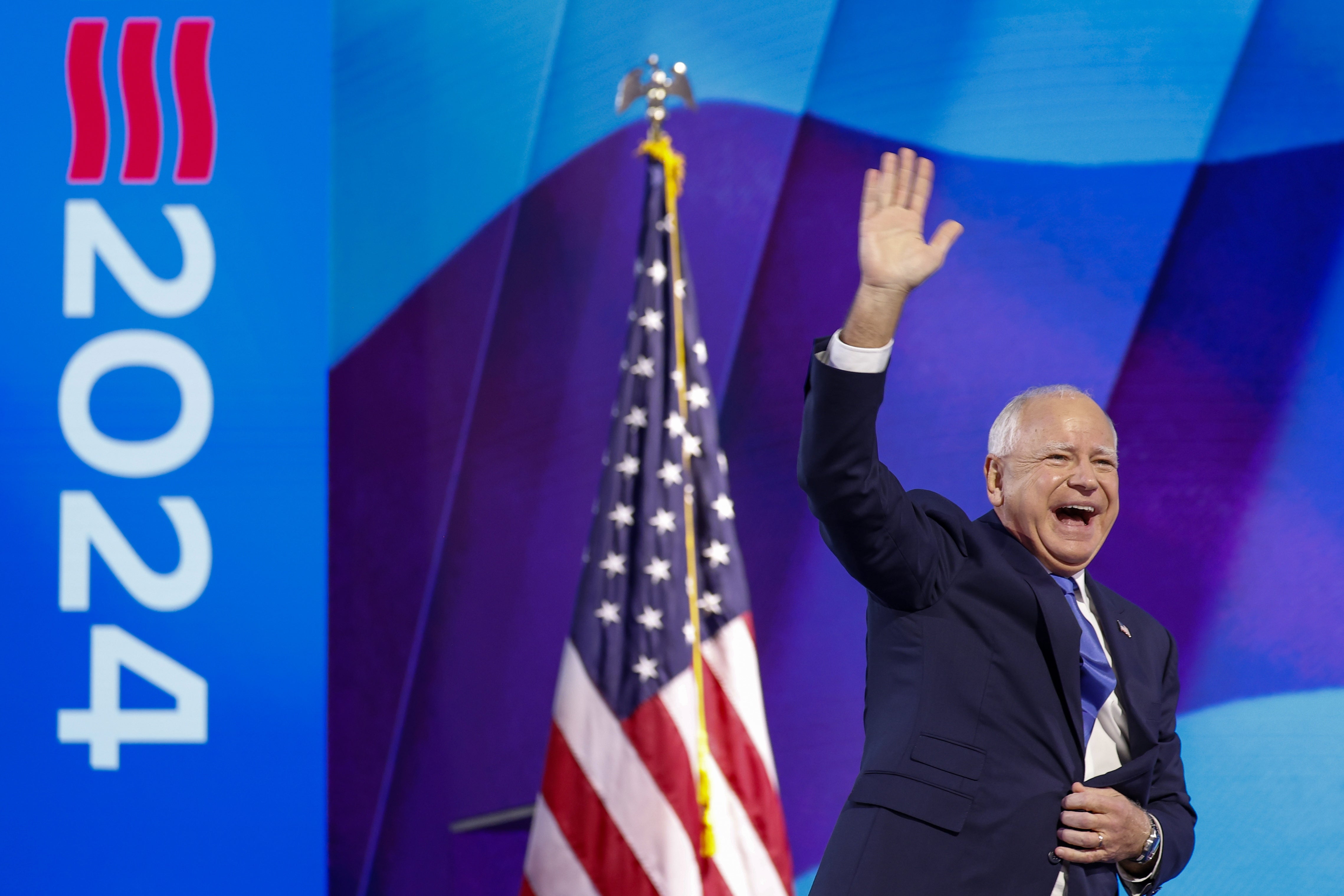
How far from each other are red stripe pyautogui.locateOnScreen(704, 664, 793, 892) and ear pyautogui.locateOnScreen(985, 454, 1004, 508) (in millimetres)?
1214

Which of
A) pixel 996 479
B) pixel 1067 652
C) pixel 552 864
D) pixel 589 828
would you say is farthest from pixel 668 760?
pixel 1067 652

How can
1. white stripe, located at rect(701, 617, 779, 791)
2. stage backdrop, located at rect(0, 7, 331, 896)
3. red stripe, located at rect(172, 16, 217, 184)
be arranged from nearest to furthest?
white stripe, located at rect(701, 617, 779, 791) < stage backdrop, located at rect(0, 7, 331, 896) < red stripe, located at rect(172, 16, 217, 184)

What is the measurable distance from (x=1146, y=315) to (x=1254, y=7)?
0.83 metres

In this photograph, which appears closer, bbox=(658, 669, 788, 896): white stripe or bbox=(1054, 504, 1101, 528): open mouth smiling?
bbox=(1054, 504, 1101, 528): open mouth smiling

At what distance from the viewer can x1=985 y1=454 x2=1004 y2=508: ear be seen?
5.53 feet

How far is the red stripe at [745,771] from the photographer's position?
2742 mm

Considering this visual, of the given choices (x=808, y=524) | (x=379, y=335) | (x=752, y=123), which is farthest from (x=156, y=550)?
(x=752, y=123)

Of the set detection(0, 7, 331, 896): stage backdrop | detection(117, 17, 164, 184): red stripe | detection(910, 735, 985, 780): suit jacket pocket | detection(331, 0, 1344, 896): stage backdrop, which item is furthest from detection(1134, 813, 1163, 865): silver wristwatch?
detection(117, 17, 164, 184): red stripe

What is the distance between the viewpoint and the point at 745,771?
275 centimetres

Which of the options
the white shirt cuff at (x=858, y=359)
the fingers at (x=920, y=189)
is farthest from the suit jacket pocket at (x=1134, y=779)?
the fingers at (x=920, y=189)

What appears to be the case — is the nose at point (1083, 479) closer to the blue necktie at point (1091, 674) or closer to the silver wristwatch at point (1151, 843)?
the blue necktie at point (1091, 674)

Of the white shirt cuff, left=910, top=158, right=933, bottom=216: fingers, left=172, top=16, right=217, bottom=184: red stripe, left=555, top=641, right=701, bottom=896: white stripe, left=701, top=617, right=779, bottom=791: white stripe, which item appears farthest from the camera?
→ left=172, top=16, right=217, bottom=184: red stripe

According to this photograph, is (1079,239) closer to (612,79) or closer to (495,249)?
(612,79)

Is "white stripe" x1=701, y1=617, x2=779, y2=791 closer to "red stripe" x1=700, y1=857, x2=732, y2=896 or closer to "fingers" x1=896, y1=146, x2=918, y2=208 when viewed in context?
"red stripe" x1=700, y1=857, x2=732, y2=896
